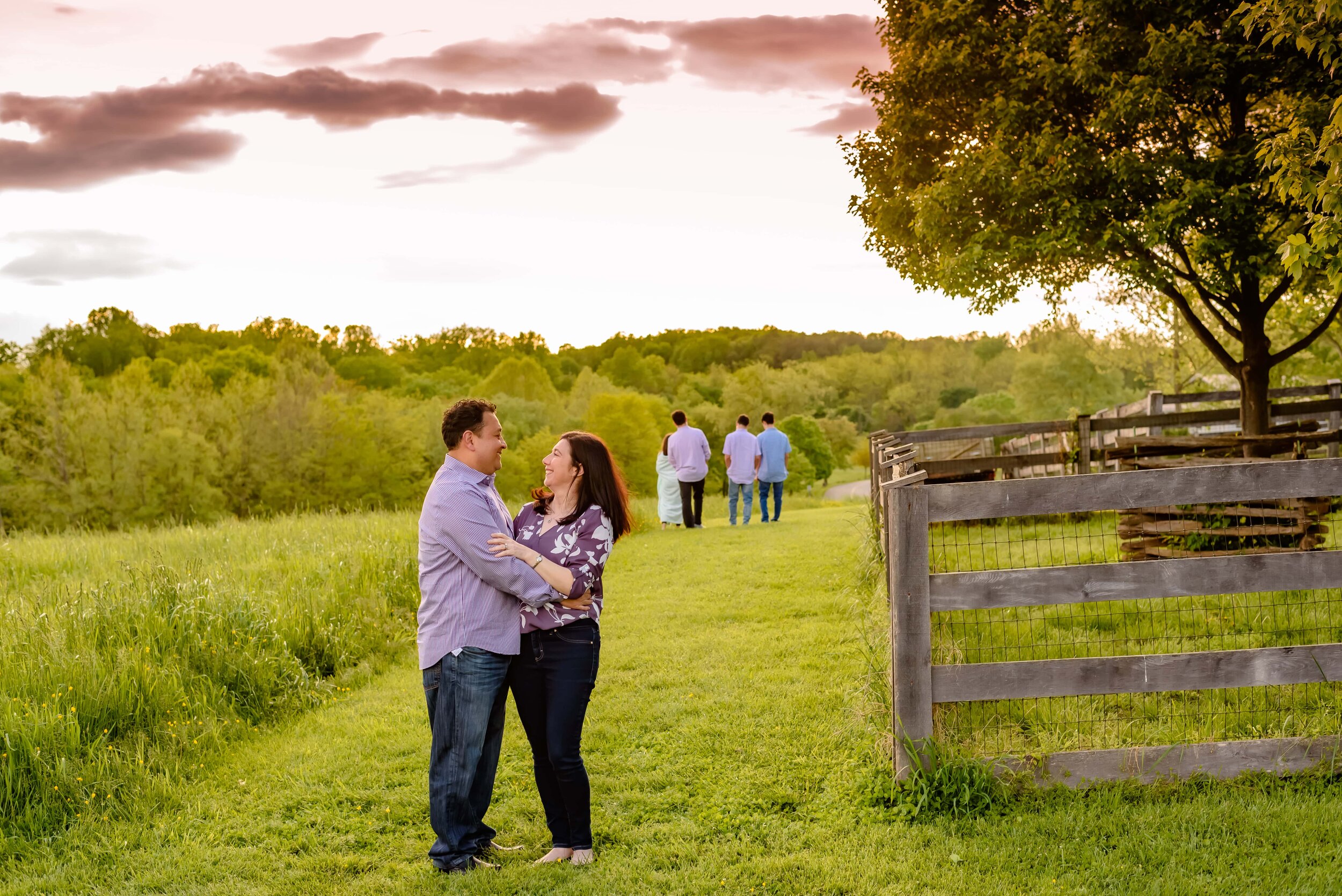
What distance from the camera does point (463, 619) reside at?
4.38m

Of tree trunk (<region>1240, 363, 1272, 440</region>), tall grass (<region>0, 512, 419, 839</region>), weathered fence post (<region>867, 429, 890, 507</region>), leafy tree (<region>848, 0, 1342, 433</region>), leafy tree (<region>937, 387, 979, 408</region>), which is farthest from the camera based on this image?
leafy tree (<region>937, 387, 979, 408</region>)

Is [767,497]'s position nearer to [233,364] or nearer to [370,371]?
[233,364]

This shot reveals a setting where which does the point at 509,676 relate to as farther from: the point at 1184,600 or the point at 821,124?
the point at 821,124

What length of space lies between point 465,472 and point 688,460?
12.7m

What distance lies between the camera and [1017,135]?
13.7 metres

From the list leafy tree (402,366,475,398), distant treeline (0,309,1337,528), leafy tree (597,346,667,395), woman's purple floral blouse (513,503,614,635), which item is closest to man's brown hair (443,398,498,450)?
woman's purple floral blouse (513,503,614,635)

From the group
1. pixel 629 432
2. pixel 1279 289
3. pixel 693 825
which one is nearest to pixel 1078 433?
pixel 1279 289

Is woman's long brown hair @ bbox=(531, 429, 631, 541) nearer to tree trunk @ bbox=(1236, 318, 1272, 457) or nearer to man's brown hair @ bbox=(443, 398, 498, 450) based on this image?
man's brown hair @ bbox=(443, 398, 498, 450)

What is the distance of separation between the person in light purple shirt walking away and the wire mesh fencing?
646 centimetres

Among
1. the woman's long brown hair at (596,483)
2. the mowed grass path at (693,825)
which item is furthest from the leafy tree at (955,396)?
the woman's long brown hair at (596,483)

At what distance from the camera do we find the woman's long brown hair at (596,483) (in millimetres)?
4449

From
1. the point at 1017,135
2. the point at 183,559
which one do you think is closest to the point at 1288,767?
the point at 1017,135

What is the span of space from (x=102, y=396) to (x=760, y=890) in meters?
65.5

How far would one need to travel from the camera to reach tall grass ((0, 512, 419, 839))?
546 centimetres
